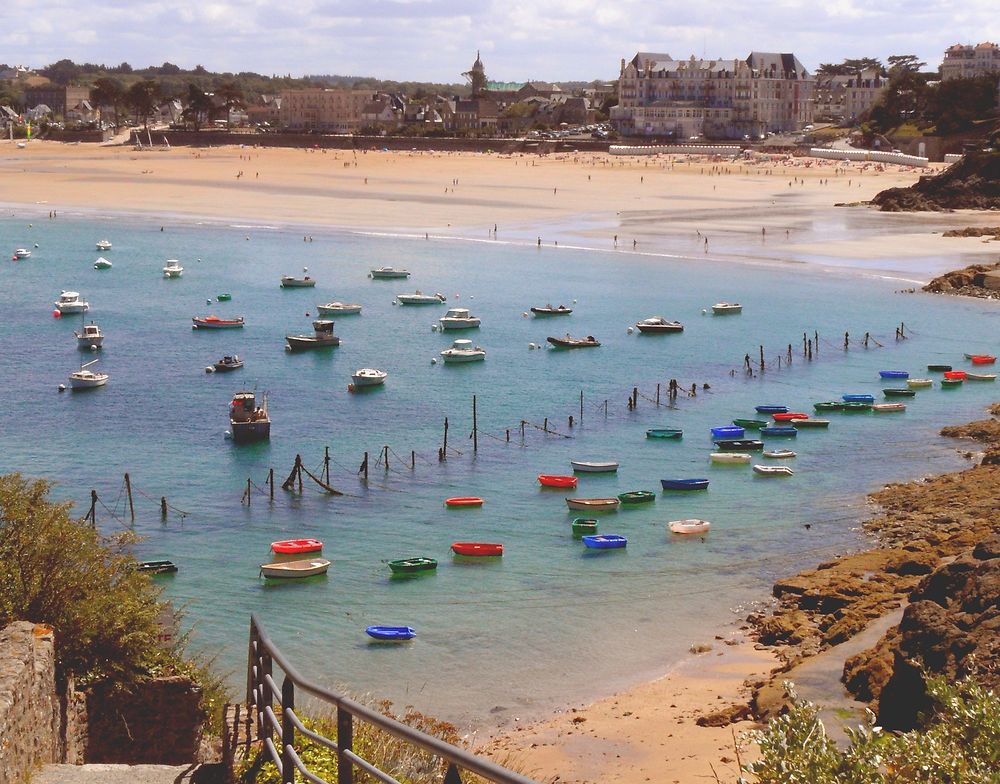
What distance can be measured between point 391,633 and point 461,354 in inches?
1311

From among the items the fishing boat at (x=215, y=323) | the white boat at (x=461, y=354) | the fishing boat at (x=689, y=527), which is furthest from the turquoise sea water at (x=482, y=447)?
the fishing boat at (x=215, y=323)

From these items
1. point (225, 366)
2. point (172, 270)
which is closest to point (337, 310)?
point (225, 366)

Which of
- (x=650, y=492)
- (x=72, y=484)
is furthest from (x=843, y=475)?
(x=72, y=484)

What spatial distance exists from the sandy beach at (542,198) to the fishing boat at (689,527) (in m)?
57.0

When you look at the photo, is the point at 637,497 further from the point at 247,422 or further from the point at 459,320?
the point at 459,320

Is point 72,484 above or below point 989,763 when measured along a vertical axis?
below

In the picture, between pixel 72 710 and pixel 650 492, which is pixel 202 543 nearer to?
pixel 650 492

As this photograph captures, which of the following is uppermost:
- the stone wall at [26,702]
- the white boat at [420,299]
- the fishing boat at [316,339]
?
the stone wall at [26,702]

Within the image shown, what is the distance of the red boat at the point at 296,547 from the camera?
33.9m

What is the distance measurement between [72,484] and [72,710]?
88.2ft

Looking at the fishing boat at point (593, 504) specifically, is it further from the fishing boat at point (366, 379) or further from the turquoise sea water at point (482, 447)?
the fishing boat at point (366, 379)

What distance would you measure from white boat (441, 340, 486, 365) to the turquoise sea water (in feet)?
1.97

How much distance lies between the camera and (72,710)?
14883 mm

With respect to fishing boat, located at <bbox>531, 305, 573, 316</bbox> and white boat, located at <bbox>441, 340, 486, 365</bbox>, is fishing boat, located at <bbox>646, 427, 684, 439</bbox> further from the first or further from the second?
fishing boat, located at <bbox>531, 305, 573, 316</bbox>
